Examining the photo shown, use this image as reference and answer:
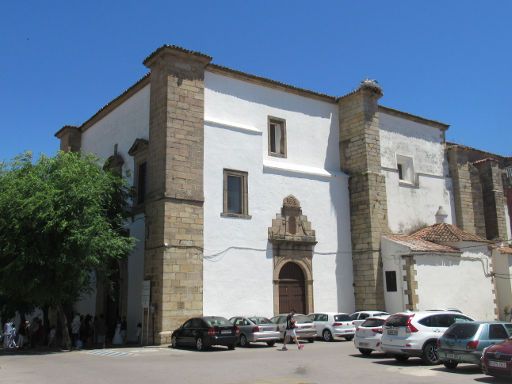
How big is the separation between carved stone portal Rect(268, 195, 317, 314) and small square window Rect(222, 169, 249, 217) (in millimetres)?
1623

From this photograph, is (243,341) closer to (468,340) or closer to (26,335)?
(468,340)

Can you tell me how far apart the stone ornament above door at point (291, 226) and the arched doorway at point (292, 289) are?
1.20m

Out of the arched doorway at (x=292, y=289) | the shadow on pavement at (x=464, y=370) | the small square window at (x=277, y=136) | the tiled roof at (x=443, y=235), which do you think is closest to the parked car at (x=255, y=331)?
the arched doorway at (x=292, y=289)

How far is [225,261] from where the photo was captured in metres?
21.6

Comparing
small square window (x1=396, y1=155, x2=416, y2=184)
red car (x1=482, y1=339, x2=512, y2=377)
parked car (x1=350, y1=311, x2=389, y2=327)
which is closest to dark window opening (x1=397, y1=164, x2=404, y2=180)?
small square window (x1=396, y1=155, x2=416, y2=184)

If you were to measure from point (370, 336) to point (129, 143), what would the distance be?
1435cm

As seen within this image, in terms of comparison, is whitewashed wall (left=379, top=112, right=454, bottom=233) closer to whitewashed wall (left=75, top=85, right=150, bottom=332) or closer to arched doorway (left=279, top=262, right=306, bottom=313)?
arched doorway (left=279, top=262, right=306, bottom=313)

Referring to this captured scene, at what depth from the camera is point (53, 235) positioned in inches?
727

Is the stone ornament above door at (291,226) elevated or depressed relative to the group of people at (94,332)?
elevated

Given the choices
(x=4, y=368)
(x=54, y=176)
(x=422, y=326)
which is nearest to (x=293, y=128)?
(x=54, y=176)

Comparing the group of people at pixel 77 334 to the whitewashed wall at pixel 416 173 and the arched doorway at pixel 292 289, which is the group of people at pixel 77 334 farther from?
the whitewashed wall at pixel 416 173

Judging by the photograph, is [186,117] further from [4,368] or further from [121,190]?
[4,368]

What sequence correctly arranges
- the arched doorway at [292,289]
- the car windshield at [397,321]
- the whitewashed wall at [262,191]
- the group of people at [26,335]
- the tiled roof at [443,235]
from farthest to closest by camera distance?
1. the tiled roof at [443,235]
2. the arched doorway at [292,289]
3. the group of people at [26,335]
4. the whitewashed wall at [262,191]
5. the car windshield at [397,321]

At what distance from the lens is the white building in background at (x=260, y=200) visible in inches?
823
